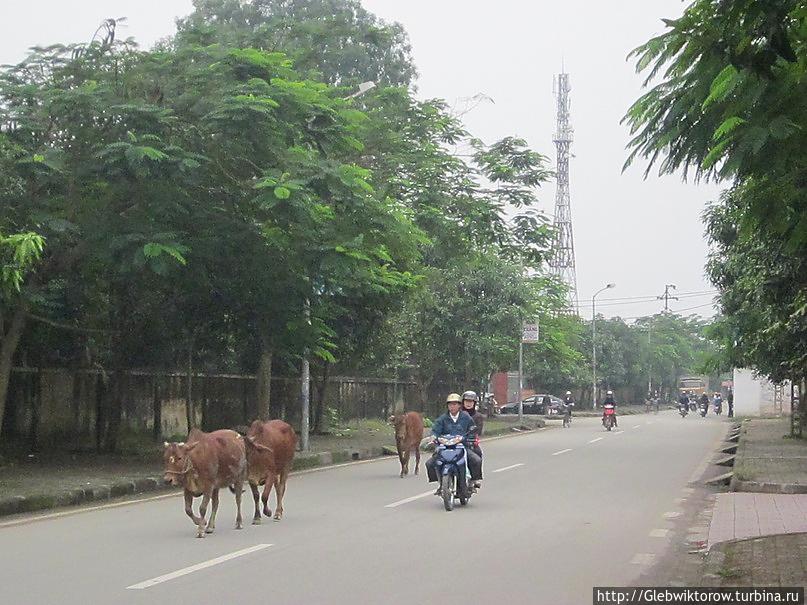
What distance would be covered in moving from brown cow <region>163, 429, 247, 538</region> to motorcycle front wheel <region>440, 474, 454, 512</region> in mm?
3011

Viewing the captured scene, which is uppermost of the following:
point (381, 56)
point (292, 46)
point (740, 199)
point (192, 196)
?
point (381, 56)

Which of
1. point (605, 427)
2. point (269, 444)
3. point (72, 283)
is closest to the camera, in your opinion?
point (269, 444)

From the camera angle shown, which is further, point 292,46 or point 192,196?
point 292,46

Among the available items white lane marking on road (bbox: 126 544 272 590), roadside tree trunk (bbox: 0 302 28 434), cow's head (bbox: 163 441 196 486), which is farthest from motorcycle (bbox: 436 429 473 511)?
roadside tree trunk (bbox: 0 302 28 434)

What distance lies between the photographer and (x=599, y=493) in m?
17.0

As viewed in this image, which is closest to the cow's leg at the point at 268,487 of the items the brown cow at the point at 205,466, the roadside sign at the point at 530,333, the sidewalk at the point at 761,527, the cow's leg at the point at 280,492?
the cow's leg at the point at 280,492

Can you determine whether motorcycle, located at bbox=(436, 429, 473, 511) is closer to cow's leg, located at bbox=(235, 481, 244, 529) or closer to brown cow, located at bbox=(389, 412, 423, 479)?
cow's leg, located at bbox=(235, 481, 244, 529)

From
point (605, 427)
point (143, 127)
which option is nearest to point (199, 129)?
point (143, 127)

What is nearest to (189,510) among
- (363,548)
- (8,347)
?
(363,548)

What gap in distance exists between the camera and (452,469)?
47.8 ft

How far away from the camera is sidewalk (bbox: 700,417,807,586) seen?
8.78m

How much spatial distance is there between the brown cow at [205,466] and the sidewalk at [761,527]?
5.12m

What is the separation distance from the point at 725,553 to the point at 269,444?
5.67 metres

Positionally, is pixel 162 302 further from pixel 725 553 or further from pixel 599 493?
pixel 725 553
